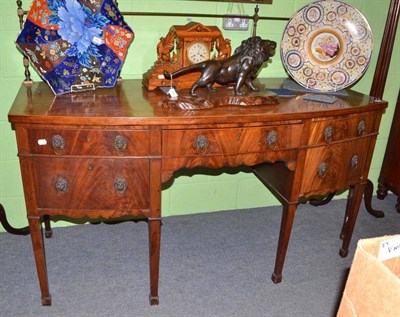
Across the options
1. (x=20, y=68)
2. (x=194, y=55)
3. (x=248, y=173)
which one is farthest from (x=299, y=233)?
(x=20, y=68)

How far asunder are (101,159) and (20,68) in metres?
0.76

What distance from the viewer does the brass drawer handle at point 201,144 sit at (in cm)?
162

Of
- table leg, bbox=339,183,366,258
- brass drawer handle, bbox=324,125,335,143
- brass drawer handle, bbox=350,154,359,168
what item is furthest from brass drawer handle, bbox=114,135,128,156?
table leg, bbox=339,183,366,258

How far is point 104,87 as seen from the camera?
1886 millimetres

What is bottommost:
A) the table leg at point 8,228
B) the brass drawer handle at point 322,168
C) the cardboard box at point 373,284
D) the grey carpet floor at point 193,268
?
the grey carpet floor at point 193,268

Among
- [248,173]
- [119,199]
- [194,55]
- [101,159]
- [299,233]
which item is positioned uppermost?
[194,55]

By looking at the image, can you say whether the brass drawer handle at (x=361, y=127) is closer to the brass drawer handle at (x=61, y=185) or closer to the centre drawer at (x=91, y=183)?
the centre drawer at (x=91, y=183)

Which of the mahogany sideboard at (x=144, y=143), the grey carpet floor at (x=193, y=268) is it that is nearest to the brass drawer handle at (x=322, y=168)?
the mahogany sideboard at (x=144, y=143)

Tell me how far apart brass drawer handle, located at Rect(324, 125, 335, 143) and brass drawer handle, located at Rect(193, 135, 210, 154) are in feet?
1.73

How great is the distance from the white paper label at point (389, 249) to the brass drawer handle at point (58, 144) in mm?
1154

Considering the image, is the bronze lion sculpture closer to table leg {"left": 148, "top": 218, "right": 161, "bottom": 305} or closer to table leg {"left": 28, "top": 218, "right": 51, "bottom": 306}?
table leg {"left": 148, "top": 218, "right": 161, "bottom": 305}

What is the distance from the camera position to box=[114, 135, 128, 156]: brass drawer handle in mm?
1540

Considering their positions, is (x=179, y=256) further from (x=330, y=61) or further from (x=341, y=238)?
(x=330, y=61)

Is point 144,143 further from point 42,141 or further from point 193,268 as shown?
point 193,268
